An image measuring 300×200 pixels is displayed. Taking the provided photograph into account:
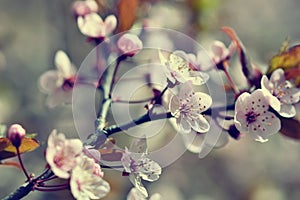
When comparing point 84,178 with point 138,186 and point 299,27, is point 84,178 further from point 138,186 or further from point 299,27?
point 299,27

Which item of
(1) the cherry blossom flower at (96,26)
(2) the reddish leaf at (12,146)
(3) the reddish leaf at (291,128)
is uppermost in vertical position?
(1) the cherry blossom flower at (96,26)

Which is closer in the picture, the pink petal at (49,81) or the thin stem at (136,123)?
the thin stem at (136,123)

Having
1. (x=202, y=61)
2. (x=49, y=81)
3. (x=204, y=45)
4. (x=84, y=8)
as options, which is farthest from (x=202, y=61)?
(x=204, y=45)

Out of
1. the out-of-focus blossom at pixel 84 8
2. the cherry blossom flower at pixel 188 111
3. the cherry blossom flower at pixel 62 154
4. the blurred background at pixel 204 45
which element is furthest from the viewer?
the blurred background at pixel 204 45

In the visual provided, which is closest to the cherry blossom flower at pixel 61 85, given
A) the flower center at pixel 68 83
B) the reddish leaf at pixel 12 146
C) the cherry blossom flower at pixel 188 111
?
the flower center at pixel 68 83

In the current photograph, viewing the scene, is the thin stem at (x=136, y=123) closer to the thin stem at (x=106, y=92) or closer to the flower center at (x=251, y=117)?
the thin stem at (x=106, y=92)

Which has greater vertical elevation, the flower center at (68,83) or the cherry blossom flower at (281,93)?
the cherry blossom flower at (281,93)

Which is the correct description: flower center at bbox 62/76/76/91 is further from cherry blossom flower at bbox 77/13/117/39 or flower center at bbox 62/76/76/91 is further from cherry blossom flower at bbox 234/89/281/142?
cherry blossom flower at bbox 234/89/281/142
